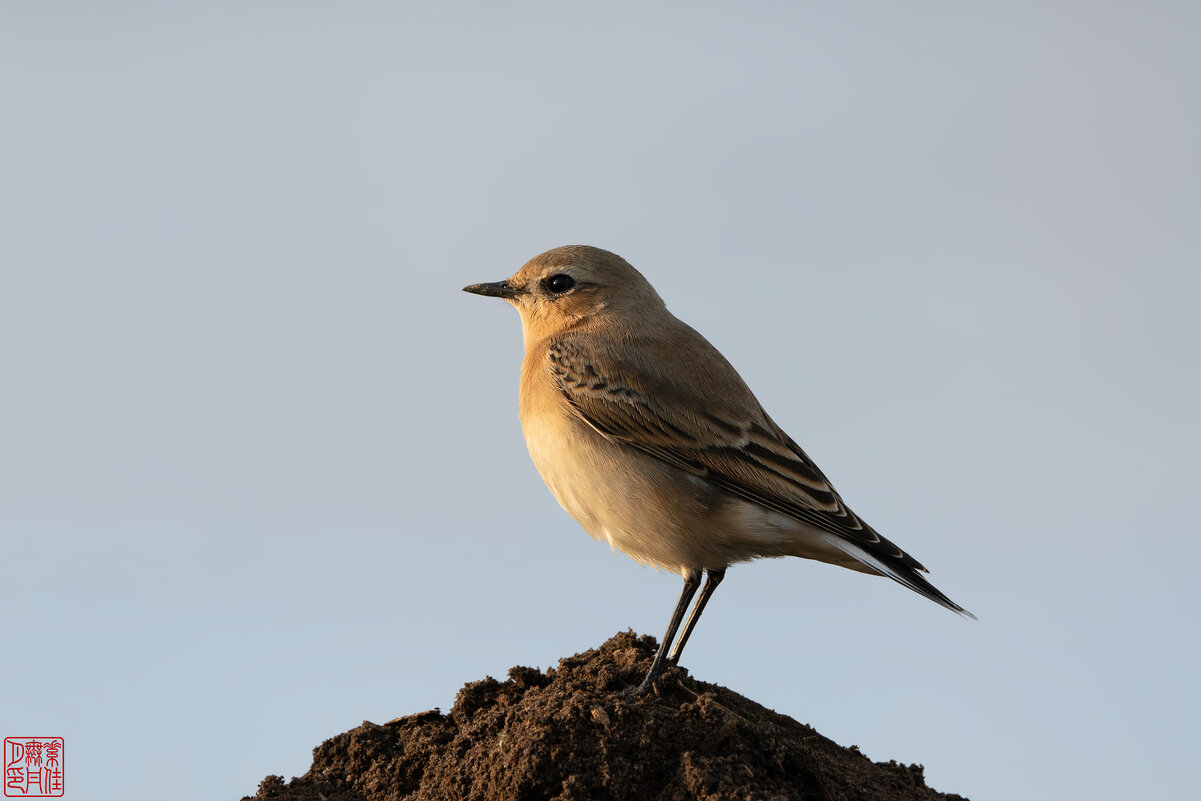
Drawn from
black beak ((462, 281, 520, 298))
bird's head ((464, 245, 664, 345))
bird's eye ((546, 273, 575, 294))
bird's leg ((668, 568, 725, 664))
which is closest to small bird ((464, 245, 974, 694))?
bird's leg ((668, 568, 725, 664))

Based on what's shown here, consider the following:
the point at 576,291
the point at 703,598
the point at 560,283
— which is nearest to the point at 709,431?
the point at 703,598

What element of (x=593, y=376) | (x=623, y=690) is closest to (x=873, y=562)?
(x=623, y=690)

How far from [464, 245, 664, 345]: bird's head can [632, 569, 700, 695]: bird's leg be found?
2415 millimetres

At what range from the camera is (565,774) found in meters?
6.21

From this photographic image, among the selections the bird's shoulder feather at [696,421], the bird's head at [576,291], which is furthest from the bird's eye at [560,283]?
the bird's shoulder feather at [696,421]

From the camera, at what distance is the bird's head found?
894cm

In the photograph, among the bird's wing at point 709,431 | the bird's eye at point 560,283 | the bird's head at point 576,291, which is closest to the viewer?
the bird's wing at point 709,431

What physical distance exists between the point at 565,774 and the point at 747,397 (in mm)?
3560

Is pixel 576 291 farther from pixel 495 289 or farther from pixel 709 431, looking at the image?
pixel 709 431

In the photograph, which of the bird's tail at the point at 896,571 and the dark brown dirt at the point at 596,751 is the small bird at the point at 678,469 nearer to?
the bird's tail at the point at 896,571

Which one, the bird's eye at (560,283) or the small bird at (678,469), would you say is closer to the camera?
the small bird at (678,469)

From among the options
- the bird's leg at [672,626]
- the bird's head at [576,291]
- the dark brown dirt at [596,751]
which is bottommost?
the dark brown dirt at [596,751]

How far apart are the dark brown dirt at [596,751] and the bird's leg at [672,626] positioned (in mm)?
81

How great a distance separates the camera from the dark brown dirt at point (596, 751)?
6203mm
